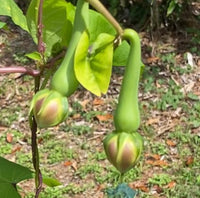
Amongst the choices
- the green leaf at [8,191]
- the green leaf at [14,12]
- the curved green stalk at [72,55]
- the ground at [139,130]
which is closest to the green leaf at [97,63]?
the curved green stalk at [72,55]

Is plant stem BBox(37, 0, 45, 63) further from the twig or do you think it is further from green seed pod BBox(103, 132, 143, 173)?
green seed pod BBox(103, 132, 143, 173)

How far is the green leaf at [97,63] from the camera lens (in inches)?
20.0

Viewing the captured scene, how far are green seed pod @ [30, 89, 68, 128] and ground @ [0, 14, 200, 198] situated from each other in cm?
178

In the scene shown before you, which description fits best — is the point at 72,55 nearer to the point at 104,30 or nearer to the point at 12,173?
the point at 104,30

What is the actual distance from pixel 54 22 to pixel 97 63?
0.43ft

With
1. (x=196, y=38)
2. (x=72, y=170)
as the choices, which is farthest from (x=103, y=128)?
(x=196, y=38)

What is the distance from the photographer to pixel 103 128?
9.61 feet

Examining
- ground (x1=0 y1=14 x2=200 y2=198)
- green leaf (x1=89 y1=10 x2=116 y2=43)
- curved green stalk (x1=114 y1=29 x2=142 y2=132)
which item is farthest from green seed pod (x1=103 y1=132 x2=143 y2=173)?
ground (x1=0 y1=14 x2=200 y2=198)

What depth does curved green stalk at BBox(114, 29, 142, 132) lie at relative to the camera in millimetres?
482

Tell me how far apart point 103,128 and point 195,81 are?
642 millimetres

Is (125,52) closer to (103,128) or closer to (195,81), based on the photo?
(103,128)

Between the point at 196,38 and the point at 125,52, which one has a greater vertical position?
the point at 125,52

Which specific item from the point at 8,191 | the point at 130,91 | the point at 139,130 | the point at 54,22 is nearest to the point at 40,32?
the point at 54,22

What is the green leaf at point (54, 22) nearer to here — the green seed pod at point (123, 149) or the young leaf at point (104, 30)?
the young leaf at point (104, 30)
